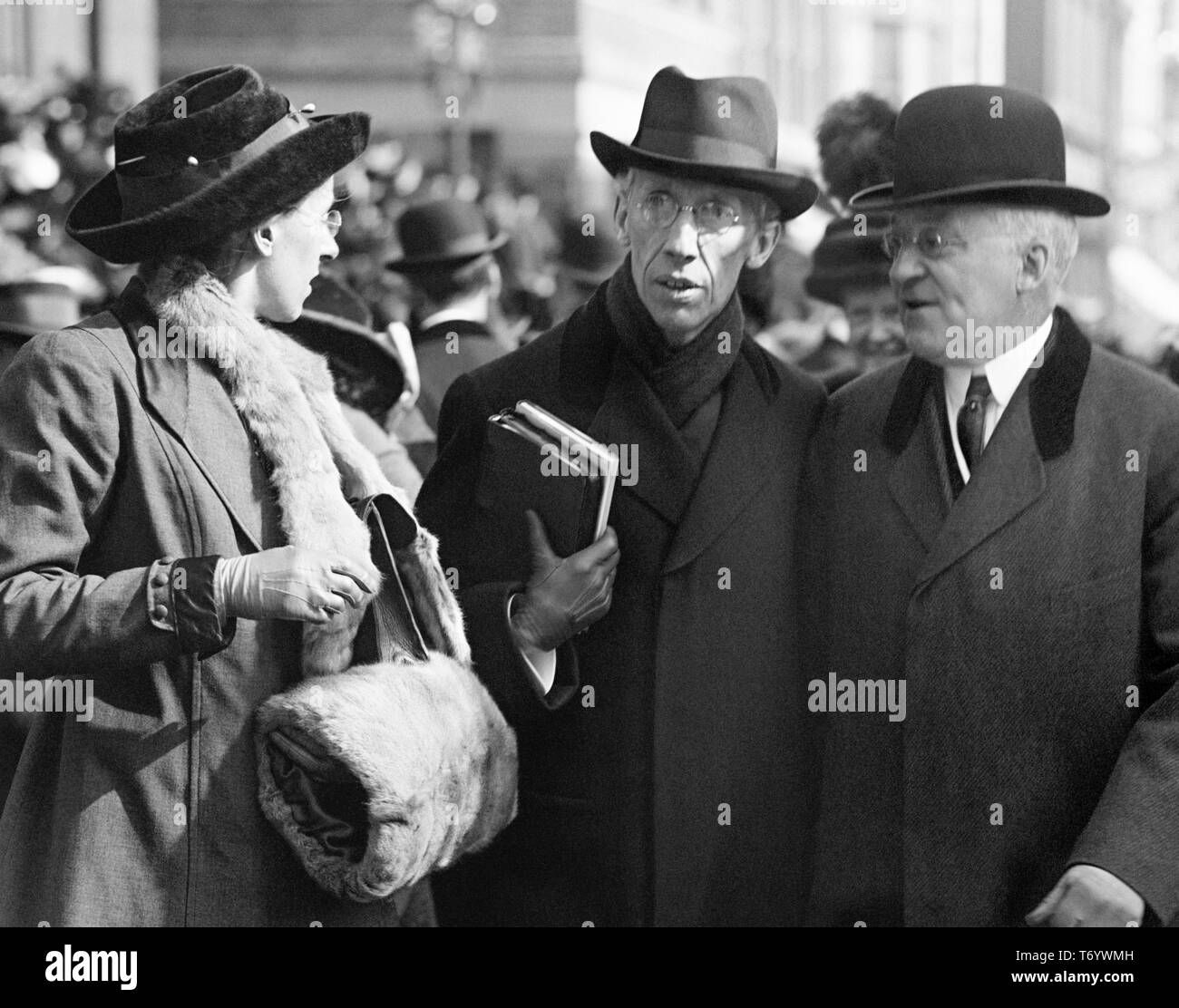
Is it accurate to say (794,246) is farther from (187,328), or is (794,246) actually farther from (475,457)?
(187,328)

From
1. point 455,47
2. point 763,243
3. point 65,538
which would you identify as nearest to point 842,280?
point 763,243

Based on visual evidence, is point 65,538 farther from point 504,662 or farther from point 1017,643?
point 1017,643

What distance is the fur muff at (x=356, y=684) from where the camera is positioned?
335 centimetres

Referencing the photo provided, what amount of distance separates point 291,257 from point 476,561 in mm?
783

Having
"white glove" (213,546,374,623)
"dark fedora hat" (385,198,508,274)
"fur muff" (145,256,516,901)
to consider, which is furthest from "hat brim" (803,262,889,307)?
"white glove" (213,546,374,623)

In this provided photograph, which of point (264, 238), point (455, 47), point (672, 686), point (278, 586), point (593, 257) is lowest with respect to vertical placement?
point (672, 686)

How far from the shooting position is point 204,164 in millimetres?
3479

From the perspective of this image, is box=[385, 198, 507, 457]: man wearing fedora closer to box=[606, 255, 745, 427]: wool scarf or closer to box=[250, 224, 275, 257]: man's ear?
box=[606, 255, 745, 427]: wool scarf

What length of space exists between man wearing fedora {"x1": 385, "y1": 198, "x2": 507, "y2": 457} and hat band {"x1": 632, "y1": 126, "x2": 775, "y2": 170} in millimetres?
2166

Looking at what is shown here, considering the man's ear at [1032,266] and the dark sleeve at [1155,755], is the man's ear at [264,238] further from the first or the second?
the dark sleeve at [1155,755]

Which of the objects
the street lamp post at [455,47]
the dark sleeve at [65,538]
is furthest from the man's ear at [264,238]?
the street lamp post at [455,47]

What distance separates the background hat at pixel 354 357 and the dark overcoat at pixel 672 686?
4.25 feet

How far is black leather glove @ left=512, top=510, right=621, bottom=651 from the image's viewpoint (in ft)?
12.3
